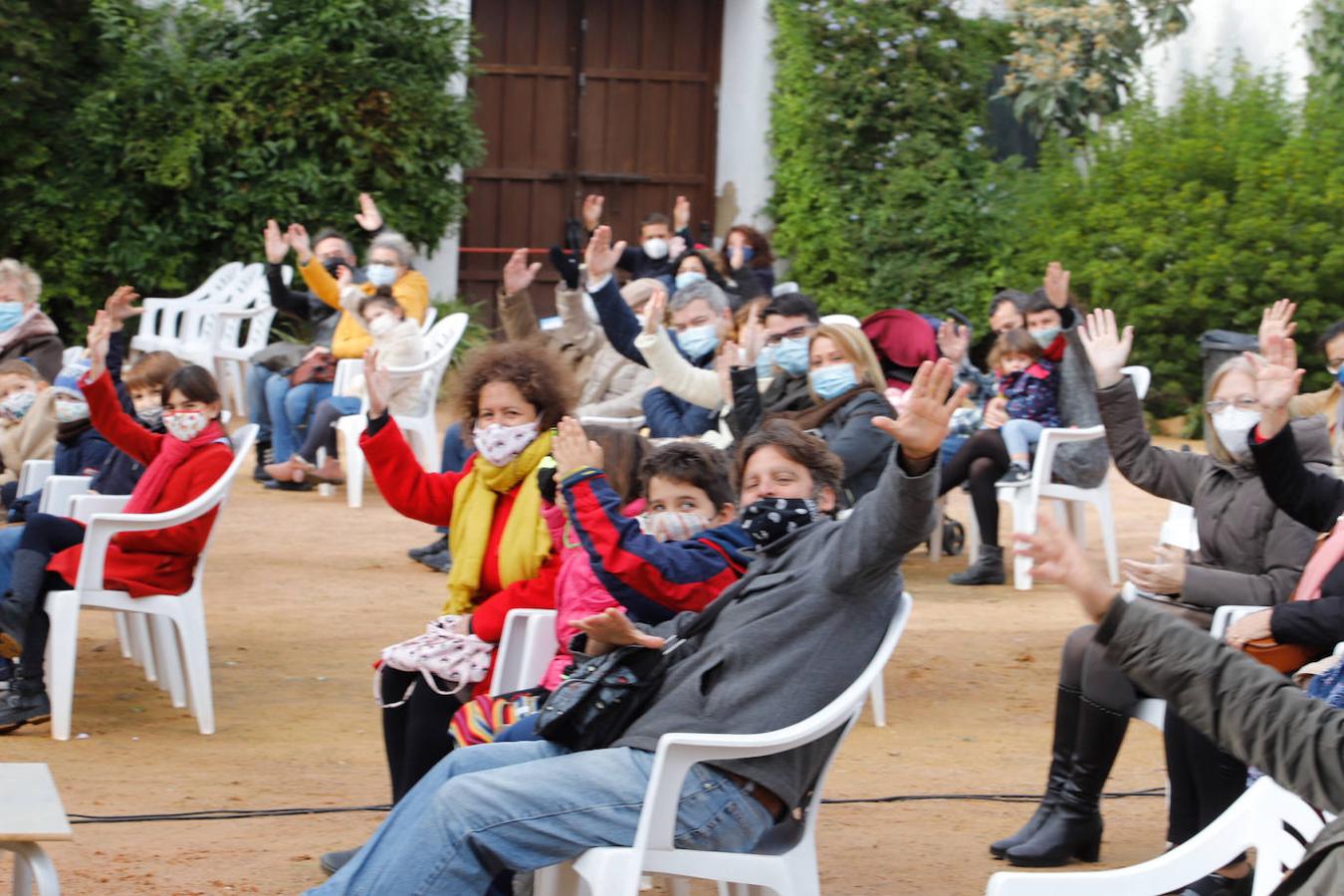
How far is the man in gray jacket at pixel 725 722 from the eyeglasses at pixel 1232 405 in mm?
1755

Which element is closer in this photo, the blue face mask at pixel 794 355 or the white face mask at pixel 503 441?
the white face mask at pixel 503 441

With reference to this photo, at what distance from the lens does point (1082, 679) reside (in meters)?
4.62

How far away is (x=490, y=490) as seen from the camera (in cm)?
484

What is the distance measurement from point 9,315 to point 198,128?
540 centimetres

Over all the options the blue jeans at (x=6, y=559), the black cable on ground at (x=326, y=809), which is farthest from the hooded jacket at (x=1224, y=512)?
the blue jeans at (x=6, y=559)

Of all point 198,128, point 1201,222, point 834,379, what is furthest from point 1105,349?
point 198,128

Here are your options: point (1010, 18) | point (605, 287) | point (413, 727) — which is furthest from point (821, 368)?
point (1010, 18)

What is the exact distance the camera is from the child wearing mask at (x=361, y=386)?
10227 mm

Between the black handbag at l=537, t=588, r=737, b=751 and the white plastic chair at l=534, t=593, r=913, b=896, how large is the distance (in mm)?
238

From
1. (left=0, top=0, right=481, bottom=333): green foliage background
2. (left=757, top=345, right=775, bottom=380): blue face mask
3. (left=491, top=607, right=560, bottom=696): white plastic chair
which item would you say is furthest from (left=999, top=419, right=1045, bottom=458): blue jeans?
(left=0, top=0, right=481, bottom=333): green foliage background

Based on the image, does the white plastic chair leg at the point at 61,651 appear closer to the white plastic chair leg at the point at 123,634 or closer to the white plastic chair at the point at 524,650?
the white plastic chair leg at the point at 123,634

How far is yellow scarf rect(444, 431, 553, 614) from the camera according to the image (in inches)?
187

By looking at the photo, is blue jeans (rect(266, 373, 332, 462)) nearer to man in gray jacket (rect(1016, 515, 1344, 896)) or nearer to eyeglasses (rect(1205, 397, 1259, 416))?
eyeglasses (rect(1205, 397, 1259, 416))

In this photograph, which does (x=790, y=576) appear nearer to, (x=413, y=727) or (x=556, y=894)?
(x=556, y=894)
